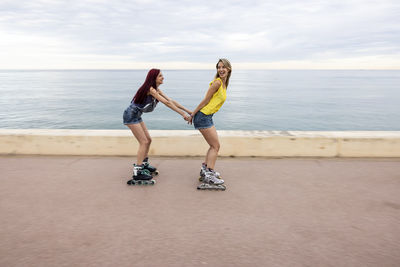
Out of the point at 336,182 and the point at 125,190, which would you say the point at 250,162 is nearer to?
the point at 336,182

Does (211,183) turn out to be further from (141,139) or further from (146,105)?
(146,105)

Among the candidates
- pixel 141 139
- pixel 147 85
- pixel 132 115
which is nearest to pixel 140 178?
pixel 141 139

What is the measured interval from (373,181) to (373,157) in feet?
4.18

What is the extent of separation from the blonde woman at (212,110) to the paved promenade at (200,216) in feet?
0.92

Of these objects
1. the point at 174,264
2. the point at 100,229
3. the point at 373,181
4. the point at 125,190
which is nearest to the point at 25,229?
the point at 100,229

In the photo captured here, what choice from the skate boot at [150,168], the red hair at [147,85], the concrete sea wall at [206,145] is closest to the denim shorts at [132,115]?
the red hair at [147,85]

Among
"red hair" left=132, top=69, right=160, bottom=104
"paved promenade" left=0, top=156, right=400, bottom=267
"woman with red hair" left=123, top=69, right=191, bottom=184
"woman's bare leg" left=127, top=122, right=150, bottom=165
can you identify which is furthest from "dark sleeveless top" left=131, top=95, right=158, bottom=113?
"paved promenade" left=0, top=156, right=400, bottom=267

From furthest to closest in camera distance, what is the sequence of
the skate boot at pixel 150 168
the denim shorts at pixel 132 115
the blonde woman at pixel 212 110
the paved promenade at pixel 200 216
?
the skate boot at pixel 150 168 → the denim shorts at pixel 132 115 → the blonde woman at pixel 212 110 → the paved promenade at pixel 200 216

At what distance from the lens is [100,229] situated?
280cm

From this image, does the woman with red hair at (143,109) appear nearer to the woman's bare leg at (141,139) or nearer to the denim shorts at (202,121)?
the woman's bare leg at (141,139)

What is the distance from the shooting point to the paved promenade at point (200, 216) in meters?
2.39

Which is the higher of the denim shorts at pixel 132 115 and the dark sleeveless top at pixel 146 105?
the dark sleeveless top at pixel 146 105

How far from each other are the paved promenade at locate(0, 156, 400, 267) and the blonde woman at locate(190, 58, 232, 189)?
0.92 feet

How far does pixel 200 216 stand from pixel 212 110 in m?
1.49
